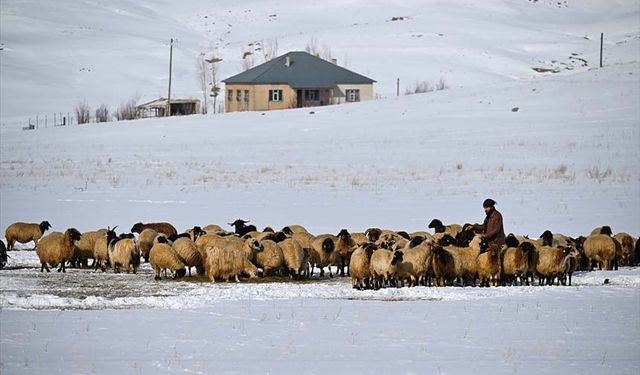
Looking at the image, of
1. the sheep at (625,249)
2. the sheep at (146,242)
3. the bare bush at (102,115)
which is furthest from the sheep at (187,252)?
the bare bush at (102,115)

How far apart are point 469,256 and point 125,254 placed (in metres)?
6.17

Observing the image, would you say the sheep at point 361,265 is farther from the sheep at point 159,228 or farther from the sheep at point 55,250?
the sheep at point 159,228

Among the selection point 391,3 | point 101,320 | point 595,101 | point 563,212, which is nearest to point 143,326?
point 101,320

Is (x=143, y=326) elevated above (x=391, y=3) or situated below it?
below

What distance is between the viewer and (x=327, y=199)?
111 ft

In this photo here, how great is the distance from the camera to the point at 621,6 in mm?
162250

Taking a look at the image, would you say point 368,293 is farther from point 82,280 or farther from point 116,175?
point 116,175

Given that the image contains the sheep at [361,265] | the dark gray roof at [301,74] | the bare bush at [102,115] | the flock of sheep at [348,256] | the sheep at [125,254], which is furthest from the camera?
the dark gray roof at [301,74]

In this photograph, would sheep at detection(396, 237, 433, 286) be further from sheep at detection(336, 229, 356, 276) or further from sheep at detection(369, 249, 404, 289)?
sheep at detection(336, 229, 356, 276)

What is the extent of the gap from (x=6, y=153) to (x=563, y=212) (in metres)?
30.0

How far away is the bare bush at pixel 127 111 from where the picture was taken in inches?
3282

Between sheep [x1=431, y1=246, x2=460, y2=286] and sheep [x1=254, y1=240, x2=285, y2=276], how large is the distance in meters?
2.75

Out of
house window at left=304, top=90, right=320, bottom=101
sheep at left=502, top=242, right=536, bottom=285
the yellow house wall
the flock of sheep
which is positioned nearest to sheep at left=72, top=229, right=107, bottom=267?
the flock of sheep

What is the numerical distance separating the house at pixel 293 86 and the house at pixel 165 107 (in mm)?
6032
